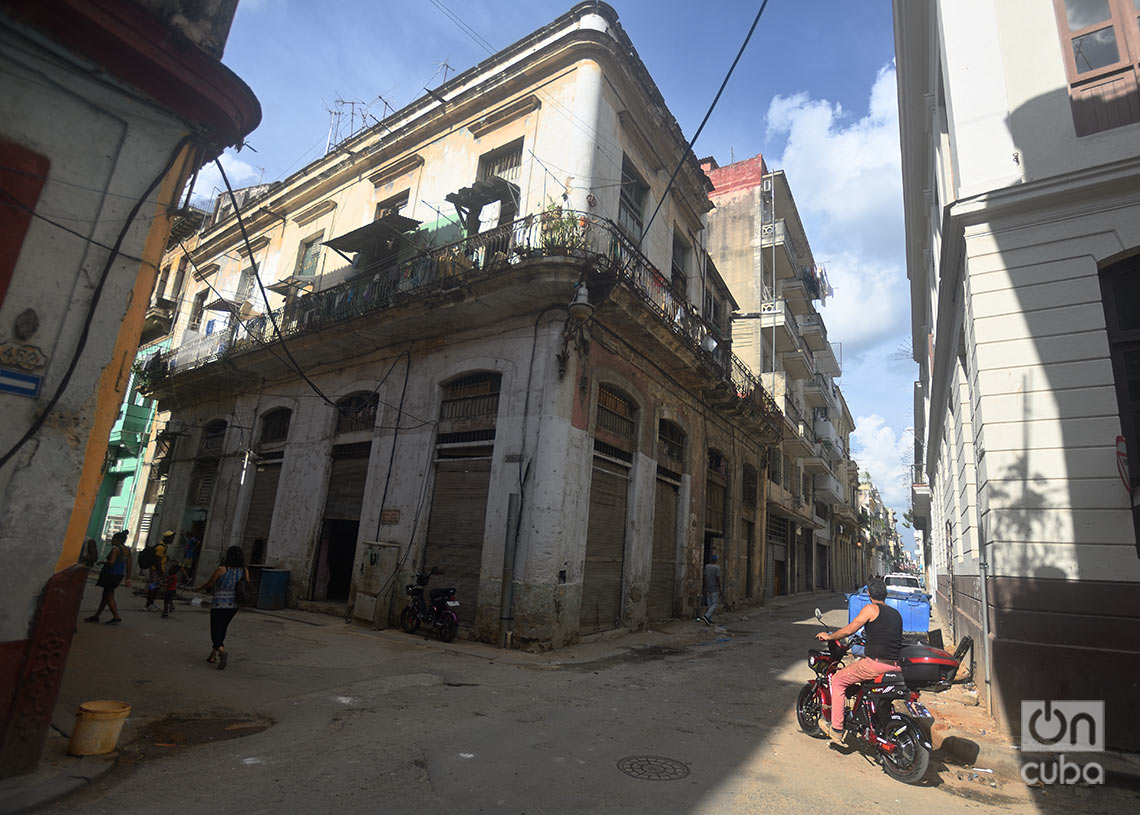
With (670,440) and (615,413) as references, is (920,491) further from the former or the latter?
(615,413)

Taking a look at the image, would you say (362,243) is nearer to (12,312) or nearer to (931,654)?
(12,312)

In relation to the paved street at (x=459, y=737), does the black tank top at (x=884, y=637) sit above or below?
above

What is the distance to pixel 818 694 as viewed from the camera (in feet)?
18.6

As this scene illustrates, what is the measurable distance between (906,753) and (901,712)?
16.1 inches

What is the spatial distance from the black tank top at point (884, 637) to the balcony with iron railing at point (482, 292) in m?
6.72

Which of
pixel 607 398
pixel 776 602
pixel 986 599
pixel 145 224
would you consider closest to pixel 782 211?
pixel 776 602

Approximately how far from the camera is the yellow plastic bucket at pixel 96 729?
4.02 meters

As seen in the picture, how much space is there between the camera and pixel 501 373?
1095 cm

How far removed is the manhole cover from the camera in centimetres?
435

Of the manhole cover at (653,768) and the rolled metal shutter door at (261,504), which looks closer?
the manhole cover at (653,768)

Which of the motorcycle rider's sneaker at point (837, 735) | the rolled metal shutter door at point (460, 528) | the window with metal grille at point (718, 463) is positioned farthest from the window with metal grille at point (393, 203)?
the motorcycle rider's sneaker at point (837, 735)

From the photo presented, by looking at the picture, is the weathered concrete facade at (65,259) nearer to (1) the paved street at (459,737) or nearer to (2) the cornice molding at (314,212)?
(1) the paved street at (459,737)

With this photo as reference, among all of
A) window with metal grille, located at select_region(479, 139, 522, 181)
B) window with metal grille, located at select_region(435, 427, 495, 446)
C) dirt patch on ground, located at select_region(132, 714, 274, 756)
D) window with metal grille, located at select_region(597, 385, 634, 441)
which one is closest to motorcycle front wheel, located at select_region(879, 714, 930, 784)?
dirt patch on ground, located at select_region(132, 714, 274, 756)

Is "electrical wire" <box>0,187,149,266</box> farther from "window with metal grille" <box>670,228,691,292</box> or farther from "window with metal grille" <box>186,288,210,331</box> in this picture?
"window with metal grille" <box>186,288,210,331</box>
